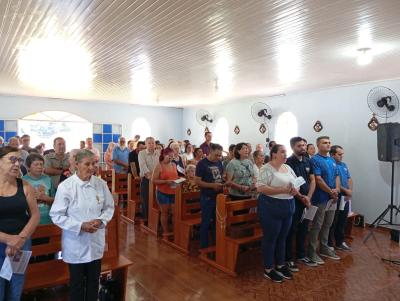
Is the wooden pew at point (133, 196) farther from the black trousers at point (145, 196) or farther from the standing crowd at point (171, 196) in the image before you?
the black trousers at point (145, 196)

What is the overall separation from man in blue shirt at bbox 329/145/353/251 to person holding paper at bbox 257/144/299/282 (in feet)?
4.05

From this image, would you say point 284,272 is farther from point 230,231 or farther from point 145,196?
point 145,196

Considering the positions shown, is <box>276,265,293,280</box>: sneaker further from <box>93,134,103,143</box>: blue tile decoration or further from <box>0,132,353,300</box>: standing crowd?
<box>93,134,103,143</box>: blue tile decoration

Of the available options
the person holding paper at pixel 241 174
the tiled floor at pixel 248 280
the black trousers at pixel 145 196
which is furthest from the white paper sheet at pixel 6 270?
the black trousers at pixel 145 196

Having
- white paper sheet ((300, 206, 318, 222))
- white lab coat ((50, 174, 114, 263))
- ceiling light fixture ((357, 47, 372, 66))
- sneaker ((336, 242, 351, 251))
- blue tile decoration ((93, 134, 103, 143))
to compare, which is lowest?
sneaker ((336, 242, 351, 251))

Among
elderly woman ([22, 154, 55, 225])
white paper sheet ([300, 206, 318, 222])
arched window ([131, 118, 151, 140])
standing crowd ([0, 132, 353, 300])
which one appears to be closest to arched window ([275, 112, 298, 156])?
standing crowd ([0, 132, 353, 300])

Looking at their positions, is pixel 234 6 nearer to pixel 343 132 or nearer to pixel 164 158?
pixel 164 158

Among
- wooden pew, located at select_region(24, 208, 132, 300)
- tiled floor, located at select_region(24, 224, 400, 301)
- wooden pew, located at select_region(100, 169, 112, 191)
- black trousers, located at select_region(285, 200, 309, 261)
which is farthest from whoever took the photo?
wooden pew, located at select_region(100, 169, 112, 191)

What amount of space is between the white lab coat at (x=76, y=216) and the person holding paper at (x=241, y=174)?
201 centimetres

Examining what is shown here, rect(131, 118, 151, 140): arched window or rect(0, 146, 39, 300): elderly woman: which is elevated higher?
rect(131, 118, 151, 140): arched window

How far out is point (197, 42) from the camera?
12.1 ft

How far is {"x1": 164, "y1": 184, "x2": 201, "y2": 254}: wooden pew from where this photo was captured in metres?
4.28

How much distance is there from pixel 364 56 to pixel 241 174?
2.21 meters

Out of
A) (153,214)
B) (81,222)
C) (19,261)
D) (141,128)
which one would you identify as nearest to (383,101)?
(153,214)
